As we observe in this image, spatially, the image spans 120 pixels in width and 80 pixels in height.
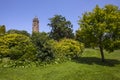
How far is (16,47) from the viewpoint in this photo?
1196 inches

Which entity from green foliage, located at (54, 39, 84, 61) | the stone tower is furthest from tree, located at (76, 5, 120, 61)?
the stone tower

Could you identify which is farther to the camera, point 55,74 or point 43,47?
point 43,47

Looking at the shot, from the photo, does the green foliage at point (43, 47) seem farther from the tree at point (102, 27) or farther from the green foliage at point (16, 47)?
the tree at point (102, 27)

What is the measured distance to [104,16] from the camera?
98.9 ft

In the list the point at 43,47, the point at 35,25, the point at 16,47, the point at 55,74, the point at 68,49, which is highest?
the point at 35,25

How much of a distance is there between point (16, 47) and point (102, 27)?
12140mm

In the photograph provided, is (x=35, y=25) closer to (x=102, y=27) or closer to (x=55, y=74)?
(x=102, y=27)

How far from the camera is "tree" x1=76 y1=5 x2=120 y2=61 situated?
2956 cm

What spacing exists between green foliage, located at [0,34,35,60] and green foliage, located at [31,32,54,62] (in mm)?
839

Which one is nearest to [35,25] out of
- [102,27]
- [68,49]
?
[68,49]

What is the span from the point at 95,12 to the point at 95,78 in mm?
12388

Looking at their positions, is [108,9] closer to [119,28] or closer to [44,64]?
[119,28]

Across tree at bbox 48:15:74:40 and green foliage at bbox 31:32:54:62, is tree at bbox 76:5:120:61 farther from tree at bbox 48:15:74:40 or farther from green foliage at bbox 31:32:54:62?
tree at bbox 48:15:74:40

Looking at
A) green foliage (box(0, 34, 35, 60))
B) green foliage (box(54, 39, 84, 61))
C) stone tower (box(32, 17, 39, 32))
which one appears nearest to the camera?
green foliage (box(0, 34, 35, 60))
